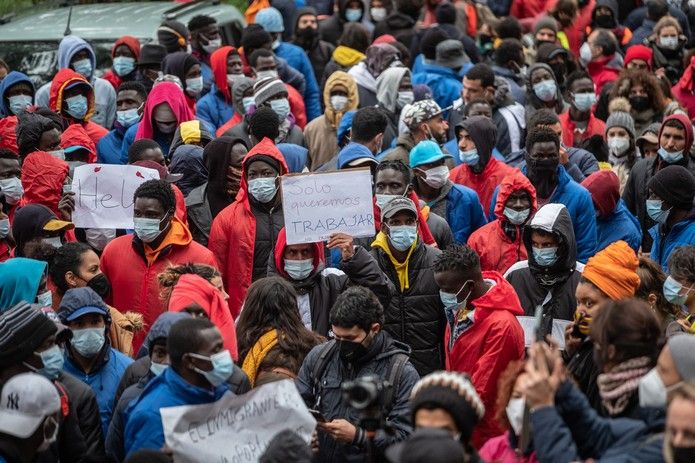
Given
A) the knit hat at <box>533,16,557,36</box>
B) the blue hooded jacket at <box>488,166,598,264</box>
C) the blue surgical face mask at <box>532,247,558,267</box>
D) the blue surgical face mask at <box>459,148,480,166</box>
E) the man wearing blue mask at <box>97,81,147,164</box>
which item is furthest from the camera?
the knit hat at <box>533,16,557,36</box>

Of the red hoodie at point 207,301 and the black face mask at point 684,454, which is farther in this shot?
the red hoodie at point 207,301

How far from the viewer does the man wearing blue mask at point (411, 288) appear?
30.3 ft

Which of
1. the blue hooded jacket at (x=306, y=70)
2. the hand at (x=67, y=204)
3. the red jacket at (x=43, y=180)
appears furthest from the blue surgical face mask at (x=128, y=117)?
the blue hooded jacket at (x=306, y=70)

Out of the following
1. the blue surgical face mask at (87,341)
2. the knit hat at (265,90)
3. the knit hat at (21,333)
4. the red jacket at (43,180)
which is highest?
the knit hat at (21,333)

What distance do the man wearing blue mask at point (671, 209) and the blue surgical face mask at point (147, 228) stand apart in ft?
11.9

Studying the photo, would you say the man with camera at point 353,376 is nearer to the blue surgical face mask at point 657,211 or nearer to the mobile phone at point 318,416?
the mobile phone at point 318,416

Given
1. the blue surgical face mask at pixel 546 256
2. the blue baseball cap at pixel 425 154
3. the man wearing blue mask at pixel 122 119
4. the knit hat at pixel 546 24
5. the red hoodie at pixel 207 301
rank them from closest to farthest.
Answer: the red hoodie at pixel 207 301 < the blue surgical face mask at pixel 546 256 < the blue baseball cap at pixel 425 154 < the man wearing blue mask at pixel 122 119 < the knit hat at pixel 546 24

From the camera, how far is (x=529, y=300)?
30.6 ft

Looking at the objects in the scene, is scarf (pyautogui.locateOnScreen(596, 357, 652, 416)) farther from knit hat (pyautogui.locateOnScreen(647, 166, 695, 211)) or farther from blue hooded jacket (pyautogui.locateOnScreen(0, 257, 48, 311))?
knit hat (pyautogui.locateOnScreen(647, 166, 695, 211))

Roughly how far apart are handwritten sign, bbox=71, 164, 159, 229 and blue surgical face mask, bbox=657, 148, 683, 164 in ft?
13.7

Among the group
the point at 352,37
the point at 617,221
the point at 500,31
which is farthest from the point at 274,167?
the point at 500,31

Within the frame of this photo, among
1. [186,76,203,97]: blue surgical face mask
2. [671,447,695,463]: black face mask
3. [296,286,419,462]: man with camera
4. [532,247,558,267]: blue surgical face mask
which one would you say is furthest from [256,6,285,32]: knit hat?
[671,447,695,463]: black face mask

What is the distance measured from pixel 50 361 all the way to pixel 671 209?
16.7 feet

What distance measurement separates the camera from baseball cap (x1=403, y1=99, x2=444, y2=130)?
480 inches
